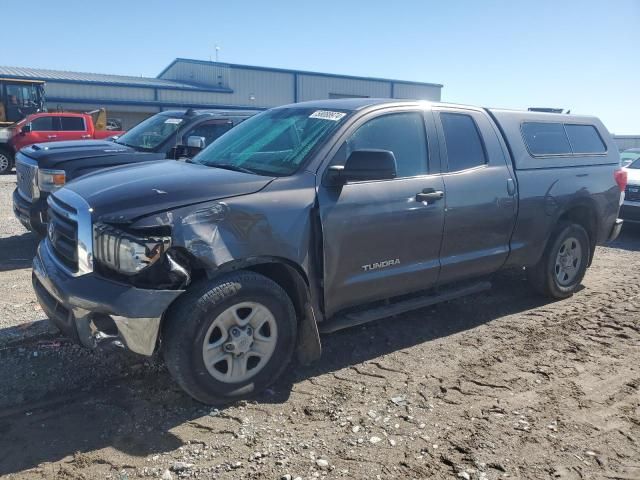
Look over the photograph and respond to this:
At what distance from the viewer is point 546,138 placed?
18.5ft

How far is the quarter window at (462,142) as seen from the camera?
15.3 feet

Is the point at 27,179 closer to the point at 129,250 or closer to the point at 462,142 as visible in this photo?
the point at 129,250

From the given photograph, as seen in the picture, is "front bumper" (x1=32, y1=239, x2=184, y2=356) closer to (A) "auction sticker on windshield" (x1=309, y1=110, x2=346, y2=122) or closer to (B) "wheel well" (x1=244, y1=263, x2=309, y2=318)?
(B) "wheel well" (x1=244, y1=263, x2=309, y2=318)

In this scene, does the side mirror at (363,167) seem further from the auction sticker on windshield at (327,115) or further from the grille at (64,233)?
the grille at (64,233)

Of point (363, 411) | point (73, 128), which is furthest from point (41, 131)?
point (363, 411)

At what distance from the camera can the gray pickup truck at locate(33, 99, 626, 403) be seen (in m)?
3.20

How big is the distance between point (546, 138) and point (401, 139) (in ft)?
6.84

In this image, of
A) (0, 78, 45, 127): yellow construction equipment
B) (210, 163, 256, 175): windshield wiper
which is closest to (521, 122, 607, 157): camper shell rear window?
(210, 163, 256, 175): windshield wiper

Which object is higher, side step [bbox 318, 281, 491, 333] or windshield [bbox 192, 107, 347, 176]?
windshield [bbox 192, 107, 347, 176]

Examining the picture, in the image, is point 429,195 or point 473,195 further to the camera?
point 473,195

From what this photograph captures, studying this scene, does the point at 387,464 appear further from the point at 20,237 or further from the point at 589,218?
the point at 20,237

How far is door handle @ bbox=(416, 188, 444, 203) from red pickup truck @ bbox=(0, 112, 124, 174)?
610 inches

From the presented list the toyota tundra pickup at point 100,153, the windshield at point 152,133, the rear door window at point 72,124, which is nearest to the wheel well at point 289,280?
the toyota tundra pickup at point 100,153

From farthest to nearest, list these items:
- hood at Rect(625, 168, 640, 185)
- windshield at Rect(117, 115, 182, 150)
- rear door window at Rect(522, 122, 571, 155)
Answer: hood at Rect(625, 168, 640, 185)
windshield at Rect(117, 115, 182, 150)
rear door window at Rect(522, 122, 571, 155)
